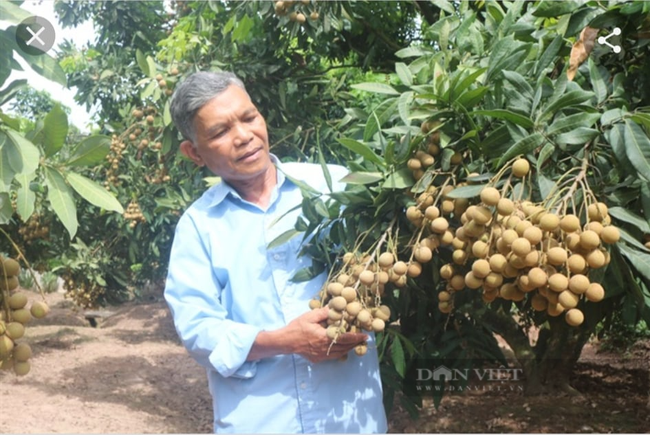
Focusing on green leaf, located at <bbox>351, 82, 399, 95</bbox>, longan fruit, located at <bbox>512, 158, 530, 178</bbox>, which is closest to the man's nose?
green leaf, located at <bbox>351, 82, 399, 95</bbox>

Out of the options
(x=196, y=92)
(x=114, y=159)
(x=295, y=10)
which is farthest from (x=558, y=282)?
(x=114, y=159)

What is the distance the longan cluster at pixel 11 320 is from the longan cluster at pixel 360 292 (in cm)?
→ 45

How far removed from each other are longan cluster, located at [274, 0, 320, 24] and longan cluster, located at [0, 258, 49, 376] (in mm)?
1243

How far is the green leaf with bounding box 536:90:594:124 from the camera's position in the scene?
0.87 metres

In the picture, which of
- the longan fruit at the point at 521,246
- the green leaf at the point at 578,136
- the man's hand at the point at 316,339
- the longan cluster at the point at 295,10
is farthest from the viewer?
the longan cluster at the point at 295,10

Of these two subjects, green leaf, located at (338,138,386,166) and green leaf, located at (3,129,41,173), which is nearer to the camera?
green leaf, located at (3,129,41,173)

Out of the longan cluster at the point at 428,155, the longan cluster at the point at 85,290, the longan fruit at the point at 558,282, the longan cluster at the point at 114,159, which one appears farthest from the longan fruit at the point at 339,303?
the longan cluster at the point at 85,290

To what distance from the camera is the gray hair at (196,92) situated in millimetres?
1221

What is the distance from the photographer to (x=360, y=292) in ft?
3.30

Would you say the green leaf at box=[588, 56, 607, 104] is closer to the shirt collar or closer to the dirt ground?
the shirt collar

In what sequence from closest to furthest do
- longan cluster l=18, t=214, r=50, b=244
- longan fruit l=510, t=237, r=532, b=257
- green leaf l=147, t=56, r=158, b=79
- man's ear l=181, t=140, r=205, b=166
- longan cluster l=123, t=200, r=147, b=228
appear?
longan fruit l=510, t=237, r=532, b=257 → man's ear l=181, t=140, r=205, b=166 → green leaf l=147, t=56, r=158, b=79 → longan cluster l=123, t=200, r=147, b=228 → longan cluster l=18, t=214, r=50, b=244

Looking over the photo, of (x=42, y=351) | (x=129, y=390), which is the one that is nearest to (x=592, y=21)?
(x=129, y=390)

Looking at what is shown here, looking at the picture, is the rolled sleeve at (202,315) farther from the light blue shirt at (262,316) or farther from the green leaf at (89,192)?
the green leaf at (89,192)

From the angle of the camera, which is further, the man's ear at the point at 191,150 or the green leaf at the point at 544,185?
the man's ear at the point at 191,150
